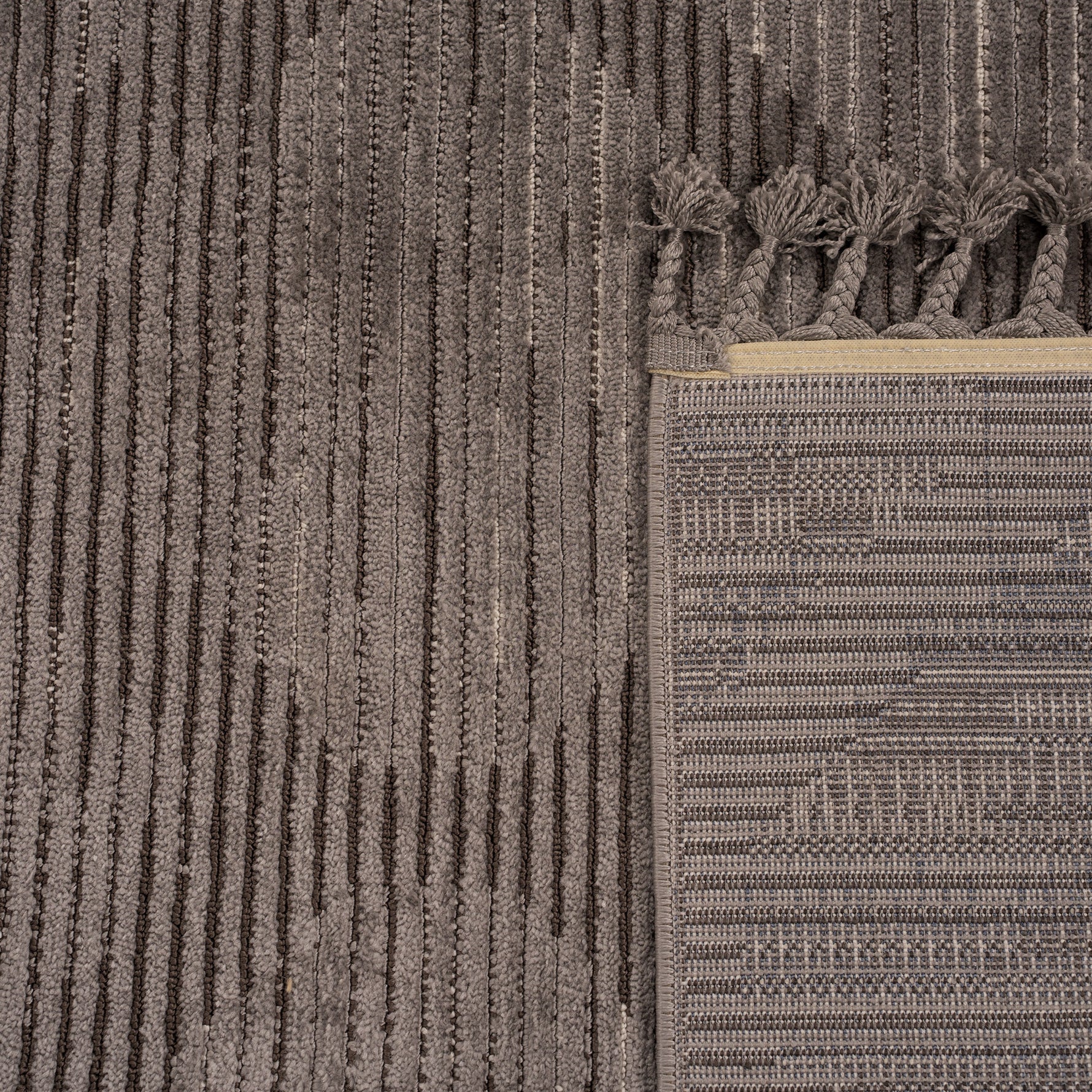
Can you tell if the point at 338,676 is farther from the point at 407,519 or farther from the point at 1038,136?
the point at 1038,136

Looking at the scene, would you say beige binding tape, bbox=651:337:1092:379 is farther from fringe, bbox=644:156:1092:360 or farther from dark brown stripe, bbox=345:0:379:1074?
dark brown stripe, bbox=345:0:379:1074

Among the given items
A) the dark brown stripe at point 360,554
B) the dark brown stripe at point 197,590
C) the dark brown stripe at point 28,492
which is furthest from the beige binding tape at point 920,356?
the dark brown stripe at point 28,492

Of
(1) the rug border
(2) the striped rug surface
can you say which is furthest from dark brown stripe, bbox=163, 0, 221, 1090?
(1) the rug border

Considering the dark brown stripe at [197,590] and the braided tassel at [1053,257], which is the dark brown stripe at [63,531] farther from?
the braided tassel at [1053,257]

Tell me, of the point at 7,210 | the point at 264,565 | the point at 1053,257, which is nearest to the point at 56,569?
the point at 264,565

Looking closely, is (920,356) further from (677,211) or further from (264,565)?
(264,565)

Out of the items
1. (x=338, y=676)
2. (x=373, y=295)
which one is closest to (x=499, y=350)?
(x=373, y=295)

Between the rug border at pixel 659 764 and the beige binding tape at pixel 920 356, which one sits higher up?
the beige binding tape at pixel 920 356
